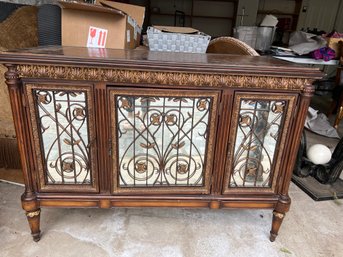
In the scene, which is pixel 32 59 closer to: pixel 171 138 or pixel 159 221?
pixel 171 138

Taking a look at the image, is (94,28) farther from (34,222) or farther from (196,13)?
(196,13)

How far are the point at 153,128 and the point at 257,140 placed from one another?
0.42 m

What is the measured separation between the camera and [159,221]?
1.31m

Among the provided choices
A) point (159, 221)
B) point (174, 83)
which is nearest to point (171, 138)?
point (174, 83)

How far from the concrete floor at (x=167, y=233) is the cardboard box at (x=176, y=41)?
0.85 m

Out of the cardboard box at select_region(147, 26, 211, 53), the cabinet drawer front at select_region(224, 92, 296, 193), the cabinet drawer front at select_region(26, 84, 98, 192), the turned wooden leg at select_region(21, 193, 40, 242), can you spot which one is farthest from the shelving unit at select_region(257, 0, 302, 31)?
the turned wooden leg at select_region(21, 193, 40, 242)

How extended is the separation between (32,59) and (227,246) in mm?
1084

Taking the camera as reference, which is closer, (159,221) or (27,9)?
(159,221)

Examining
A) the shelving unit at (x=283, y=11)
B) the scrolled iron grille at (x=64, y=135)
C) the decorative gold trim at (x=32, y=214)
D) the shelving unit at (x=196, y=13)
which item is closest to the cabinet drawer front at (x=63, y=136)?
the scrolled iron grille at (x=64, y=135)

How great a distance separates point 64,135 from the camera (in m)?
1.00

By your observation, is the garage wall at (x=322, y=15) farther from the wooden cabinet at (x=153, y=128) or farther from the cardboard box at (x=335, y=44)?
the wooden cabinet at (x=153, y=128)

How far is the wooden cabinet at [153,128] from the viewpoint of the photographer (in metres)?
0.90

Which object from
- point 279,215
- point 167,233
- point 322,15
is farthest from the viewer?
point 322,15

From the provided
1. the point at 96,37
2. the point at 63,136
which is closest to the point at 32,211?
the point at 63,136
